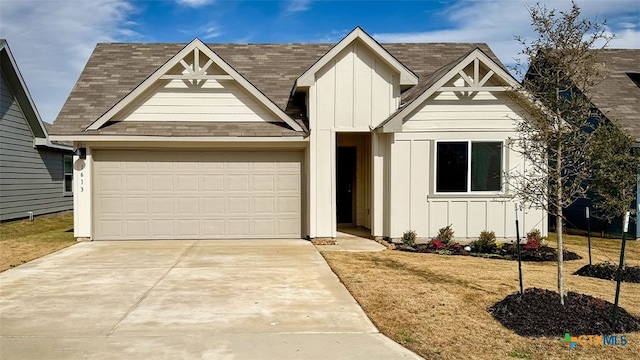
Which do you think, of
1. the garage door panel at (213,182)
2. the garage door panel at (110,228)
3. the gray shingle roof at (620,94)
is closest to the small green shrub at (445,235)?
the garage door panel at (213,182)

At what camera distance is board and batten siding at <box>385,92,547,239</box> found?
12.5 m

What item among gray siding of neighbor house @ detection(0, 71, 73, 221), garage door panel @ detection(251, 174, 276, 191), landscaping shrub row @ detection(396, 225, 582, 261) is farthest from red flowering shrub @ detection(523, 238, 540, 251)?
gray siding of neighbor house @ detection(0, 71, 73, 221)

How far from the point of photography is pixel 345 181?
16.0 metres

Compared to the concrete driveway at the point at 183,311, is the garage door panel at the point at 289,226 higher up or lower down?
higher up

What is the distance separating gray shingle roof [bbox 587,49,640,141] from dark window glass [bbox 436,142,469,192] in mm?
4871

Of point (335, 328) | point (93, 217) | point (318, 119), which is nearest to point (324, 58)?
point (318, 119)

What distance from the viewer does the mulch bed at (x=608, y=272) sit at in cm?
867

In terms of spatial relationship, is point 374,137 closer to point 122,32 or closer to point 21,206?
point 122,32

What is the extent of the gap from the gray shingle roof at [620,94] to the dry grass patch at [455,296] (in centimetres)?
487

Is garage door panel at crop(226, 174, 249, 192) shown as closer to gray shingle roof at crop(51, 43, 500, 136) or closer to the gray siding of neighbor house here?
gray shingle roof at crop(51, 43, 500, 136)

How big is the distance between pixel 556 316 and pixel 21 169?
17786 mm

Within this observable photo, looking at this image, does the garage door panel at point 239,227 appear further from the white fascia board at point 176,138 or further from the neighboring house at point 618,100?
the neighboring house at point 618,100

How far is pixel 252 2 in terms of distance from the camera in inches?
569

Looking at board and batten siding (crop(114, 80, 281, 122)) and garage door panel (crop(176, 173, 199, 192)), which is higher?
board and batten siding (crop(114, 80, 281, 122))
